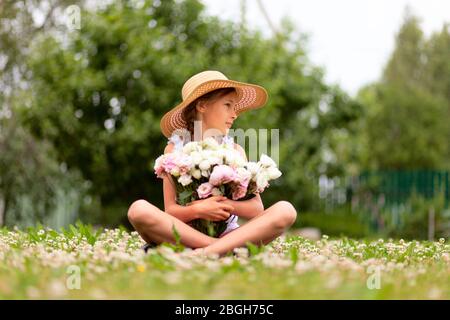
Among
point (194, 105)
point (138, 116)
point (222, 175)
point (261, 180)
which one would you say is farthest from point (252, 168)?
point (138, 116)

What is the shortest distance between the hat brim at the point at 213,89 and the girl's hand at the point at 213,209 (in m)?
0.86

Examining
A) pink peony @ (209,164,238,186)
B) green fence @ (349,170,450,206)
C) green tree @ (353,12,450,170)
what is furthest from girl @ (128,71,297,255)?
green tree @ (353,12,450,170)

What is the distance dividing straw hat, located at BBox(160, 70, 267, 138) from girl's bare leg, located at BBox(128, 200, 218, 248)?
0.90 metres

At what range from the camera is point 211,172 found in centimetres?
531

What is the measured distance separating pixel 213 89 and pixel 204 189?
0.88 m

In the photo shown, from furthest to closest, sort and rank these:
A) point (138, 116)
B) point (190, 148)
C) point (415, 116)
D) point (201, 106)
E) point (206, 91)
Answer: point (415, 116), point (138, 116), point (201, 106), point (206, 91), point (190, 148)

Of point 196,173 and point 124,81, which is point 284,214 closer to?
point 196,173

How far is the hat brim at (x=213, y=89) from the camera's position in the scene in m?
5.71

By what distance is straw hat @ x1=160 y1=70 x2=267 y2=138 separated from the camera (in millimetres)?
5711

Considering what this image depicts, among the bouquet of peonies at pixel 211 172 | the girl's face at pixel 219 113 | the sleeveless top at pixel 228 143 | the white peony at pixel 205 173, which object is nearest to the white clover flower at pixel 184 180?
the bouquet of peonies at pixel 211 172

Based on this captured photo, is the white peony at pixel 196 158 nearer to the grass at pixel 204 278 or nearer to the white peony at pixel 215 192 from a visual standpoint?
the white peony at pixel 215 192

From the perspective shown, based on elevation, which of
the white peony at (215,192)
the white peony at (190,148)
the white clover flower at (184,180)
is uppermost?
the white peony at (190,148)

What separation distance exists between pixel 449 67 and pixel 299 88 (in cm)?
2026
